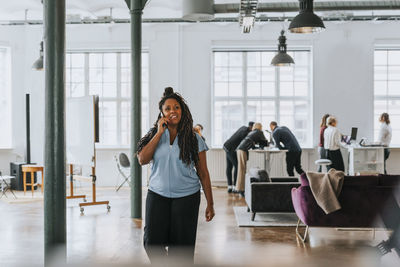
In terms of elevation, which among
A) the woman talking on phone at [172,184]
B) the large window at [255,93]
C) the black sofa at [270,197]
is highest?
the large window at [255,93]

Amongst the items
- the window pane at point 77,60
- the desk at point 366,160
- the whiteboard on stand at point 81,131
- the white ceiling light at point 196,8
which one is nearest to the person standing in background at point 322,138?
the desk at point 366,160

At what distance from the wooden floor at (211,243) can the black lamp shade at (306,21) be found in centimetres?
276

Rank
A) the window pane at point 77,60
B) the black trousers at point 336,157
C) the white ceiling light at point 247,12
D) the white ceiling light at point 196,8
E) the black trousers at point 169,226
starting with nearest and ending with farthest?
1. the black trousers at point 169,226
2. the white ceiling light at point 247,12
3. the white ceiling light at point 196,8
4. the black trousers at point 336,157
5. the window pane at point 77,60

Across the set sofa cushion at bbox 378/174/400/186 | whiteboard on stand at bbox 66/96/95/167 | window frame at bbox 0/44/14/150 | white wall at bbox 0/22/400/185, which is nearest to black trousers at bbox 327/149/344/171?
white wall at bbox 0/22/400/185

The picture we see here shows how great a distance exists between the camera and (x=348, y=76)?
36.9 feet

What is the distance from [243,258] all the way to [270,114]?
23.9 feet

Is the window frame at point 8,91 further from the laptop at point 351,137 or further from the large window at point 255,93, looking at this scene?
the laptop at point 351,137

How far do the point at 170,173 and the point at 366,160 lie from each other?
28.6 ft

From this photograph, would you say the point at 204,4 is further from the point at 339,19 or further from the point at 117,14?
the point at 339,19

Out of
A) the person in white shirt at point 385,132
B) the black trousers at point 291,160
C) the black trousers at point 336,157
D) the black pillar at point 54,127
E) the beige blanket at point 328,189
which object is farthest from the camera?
the person in white shirt at point 385,132

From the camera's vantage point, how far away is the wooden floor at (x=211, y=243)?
4.71 meters

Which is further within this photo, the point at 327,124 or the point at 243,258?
the point at 327,124

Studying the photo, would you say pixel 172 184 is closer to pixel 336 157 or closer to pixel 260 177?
pixel 260 177

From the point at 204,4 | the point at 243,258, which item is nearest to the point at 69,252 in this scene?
the point at 243,258
